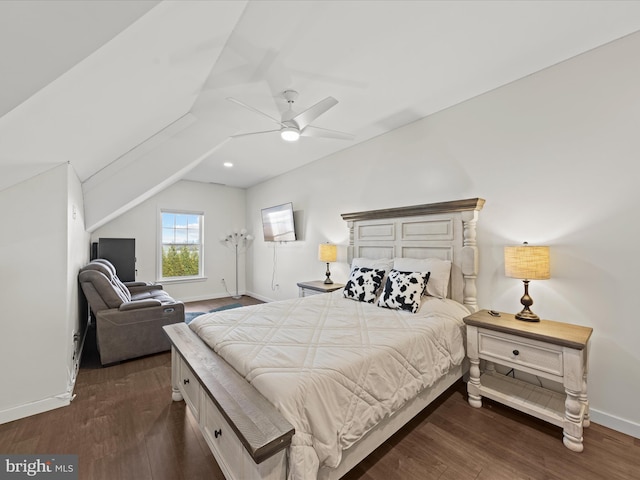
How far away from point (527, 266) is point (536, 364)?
2.33ft

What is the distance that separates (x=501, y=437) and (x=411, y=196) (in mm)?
2345

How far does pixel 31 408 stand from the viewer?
2.06 meters

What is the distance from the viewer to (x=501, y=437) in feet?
6.09

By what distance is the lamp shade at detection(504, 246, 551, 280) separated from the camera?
6.63ft

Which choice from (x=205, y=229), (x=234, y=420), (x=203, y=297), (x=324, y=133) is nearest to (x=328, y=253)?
(x=324, y=133)

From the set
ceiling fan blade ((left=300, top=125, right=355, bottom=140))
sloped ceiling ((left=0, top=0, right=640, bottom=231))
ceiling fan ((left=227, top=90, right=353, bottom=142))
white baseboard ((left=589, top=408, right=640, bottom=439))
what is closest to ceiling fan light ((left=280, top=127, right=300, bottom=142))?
ceiling fan ((left=227, top=90, right=353, bottom=142))

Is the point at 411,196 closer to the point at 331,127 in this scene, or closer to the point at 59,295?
the point at 331,127

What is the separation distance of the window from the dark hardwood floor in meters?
3.73

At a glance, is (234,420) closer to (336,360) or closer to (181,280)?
(336,360)

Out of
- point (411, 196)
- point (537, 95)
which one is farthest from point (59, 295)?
point (537, 95)

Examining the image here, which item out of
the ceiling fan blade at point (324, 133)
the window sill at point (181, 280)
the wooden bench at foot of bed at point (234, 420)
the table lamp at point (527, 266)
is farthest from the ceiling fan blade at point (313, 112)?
the window sill at point (181, 280)

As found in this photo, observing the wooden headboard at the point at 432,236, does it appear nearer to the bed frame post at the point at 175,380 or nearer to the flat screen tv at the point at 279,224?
the flat screen tv at the point at 279,224

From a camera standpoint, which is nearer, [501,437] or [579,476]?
[579,476]

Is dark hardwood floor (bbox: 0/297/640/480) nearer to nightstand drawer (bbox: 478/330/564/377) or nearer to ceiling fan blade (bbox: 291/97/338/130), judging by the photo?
nightstand drawer (bbox: 478/330/564/377)
